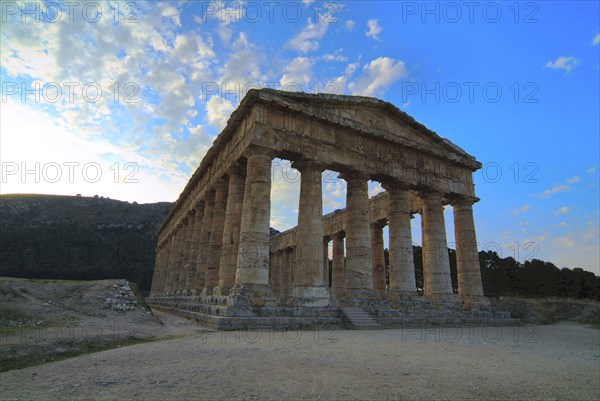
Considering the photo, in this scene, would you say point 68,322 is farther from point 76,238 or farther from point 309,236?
point 76,238

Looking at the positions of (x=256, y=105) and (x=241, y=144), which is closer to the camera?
(x=256, y=105)

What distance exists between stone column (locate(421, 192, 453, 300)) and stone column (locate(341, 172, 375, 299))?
220 inches

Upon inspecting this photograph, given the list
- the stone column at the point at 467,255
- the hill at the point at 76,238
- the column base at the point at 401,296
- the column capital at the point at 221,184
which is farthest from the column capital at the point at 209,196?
the hill at the point at 76,238

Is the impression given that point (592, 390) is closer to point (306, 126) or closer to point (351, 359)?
point (351, 359)

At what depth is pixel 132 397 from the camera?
452 cm

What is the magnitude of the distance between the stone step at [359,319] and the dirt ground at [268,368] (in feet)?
11.1

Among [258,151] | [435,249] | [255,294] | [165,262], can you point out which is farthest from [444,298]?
[165,262]

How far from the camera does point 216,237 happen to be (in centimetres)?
2145

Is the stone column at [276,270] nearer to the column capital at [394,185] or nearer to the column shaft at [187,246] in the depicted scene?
the column shaft at [187,246]

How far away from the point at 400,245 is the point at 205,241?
12.7 metres

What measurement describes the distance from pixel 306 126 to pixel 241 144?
344cm

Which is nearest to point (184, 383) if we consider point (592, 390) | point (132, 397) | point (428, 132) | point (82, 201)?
point (132, 397)

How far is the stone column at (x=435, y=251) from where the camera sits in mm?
20781

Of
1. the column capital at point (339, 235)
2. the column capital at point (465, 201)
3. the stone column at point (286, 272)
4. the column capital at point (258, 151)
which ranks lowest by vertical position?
the stone column at point (286, 272)
